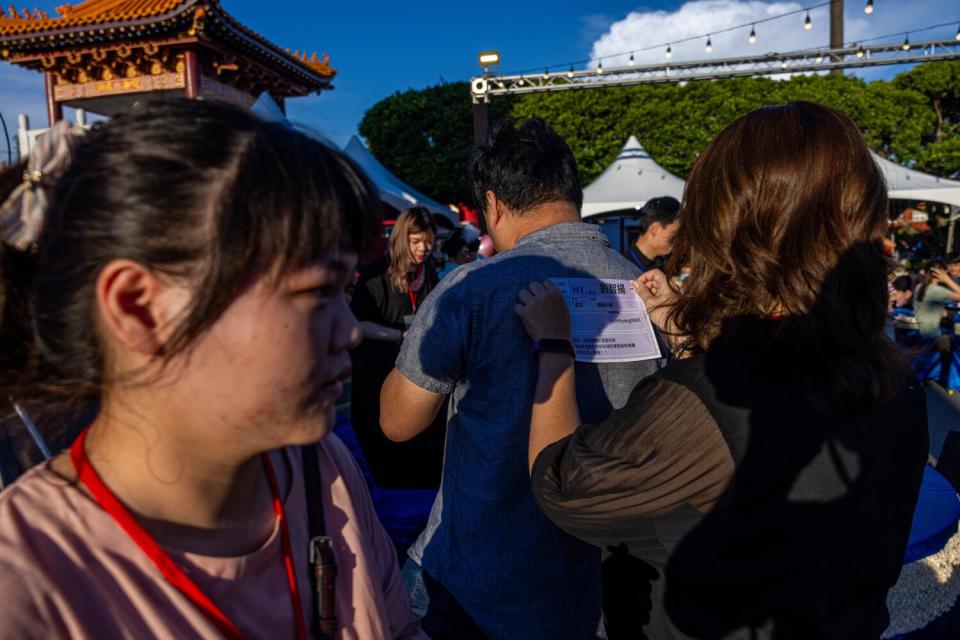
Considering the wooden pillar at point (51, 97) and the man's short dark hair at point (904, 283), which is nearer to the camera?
the man's short dark hair at point (904, 283)

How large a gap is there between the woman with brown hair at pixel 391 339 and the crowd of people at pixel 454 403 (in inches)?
56.7

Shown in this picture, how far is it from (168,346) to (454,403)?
1008 mm

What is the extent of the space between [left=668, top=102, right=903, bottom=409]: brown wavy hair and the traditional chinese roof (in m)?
14.4

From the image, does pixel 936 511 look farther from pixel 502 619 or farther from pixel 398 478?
pixel 398 478

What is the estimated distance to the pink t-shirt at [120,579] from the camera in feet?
2.34

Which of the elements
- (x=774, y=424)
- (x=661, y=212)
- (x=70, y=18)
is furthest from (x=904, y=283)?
(x=70, y=18)

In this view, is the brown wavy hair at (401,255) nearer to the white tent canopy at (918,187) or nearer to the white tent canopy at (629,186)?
the white tent canopy at (629,186)

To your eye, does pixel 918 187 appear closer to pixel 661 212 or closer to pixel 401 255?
pixel 661 212

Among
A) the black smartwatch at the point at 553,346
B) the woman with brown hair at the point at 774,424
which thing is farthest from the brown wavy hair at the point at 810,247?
the black smartwatch at the point at 553,346

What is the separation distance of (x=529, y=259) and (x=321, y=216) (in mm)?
936

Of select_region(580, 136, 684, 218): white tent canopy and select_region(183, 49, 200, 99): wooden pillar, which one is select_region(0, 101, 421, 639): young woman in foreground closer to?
select_region(580, 136, 684, 218): white tent canopy

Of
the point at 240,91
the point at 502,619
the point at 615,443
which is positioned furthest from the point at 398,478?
the point at 240,91

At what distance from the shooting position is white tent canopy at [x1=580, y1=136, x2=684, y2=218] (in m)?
11.7

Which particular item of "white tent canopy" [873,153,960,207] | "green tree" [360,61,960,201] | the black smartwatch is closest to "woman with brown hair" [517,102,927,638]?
the black smartwatch
